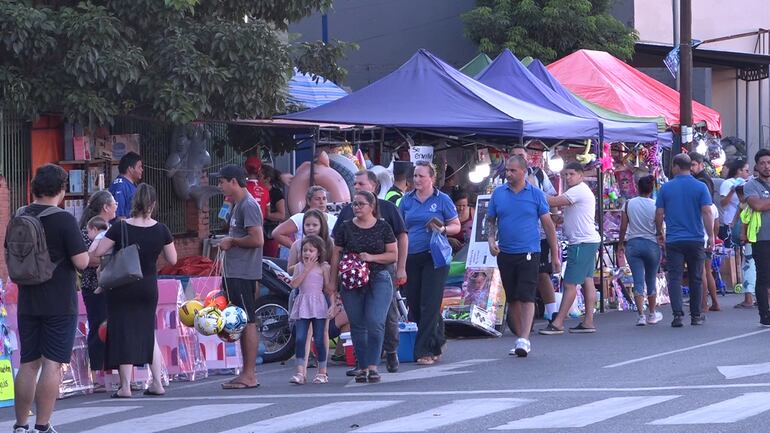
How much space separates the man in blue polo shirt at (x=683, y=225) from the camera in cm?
1523

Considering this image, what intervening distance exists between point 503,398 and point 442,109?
291 inches

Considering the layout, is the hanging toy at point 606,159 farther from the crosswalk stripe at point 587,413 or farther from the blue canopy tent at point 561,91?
the crosswalk stripe at point 587,413

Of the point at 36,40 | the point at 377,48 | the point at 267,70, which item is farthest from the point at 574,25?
the point at 36,40

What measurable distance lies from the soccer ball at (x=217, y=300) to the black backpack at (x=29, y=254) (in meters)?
2.39

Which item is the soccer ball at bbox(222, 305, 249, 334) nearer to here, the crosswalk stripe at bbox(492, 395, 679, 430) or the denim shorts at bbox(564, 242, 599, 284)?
the crosswalk stripe at bbox(492, 395, 679, 430)

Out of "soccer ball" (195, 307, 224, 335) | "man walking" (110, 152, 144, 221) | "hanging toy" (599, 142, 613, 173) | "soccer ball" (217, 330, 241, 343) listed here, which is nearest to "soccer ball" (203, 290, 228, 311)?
"soccer ball" (195, 307, 224, 335)

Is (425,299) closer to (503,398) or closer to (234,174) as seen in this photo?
(234,174)

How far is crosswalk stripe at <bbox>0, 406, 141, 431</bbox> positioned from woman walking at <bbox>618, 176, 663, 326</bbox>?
23.8ft

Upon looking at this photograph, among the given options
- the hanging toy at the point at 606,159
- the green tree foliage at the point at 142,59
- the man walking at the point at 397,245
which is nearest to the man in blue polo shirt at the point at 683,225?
the hanging toy at the point at 606,159

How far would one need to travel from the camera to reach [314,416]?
9.59 meters

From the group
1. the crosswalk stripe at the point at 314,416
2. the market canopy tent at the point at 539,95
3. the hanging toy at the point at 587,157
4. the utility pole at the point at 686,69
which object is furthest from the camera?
the utility pole at the point at 686,69

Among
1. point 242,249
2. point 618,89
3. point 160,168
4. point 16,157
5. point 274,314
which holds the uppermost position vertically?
point 618,89

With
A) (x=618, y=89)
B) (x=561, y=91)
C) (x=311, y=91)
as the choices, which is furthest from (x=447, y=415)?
(x=618, y=89)

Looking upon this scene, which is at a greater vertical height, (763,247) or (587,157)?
(587,157)
